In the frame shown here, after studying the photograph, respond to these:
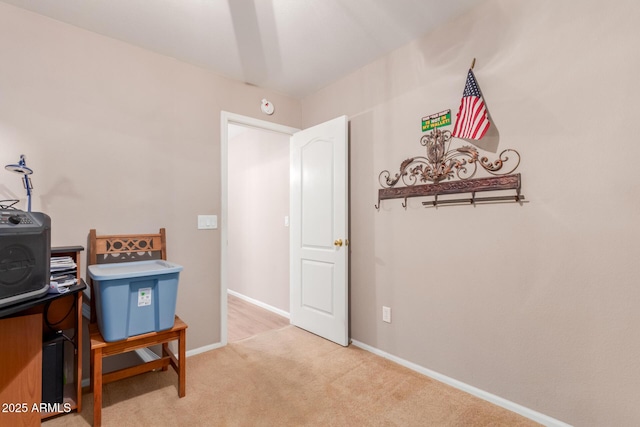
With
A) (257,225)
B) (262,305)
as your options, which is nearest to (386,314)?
(262,305)

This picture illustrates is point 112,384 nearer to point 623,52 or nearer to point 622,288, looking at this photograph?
point 622,288

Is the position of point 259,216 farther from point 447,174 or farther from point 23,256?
point 23,256

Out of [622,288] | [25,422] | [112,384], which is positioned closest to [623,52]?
[622,288]

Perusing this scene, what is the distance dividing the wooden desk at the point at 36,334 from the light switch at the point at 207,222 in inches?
34.5

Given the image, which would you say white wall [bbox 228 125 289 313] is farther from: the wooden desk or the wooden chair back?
the wooden desk

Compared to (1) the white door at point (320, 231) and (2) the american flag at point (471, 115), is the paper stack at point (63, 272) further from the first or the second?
(2) the american flag at point (471, 115)

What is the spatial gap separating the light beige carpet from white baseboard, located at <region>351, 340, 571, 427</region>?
4cm

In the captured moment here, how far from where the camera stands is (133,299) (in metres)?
1.79

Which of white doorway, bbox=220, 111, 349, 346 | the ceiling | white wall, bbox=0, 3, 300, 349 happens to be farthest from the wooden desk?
the ceiling

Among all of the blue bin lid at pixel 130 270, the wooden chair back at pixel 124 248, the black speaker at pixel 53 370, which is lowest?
the black speaker at pixel 53 370

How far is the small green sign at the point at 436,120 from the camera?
2090mm

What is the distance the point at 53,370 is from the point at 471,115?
9.39 ft

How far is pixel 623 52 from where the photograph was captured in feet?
4.78

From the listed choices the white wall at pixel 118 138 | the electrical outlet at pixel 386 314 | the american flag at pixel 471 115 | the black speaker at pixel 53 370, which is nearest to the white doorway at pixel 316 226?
the white wall at pixel 118 138
